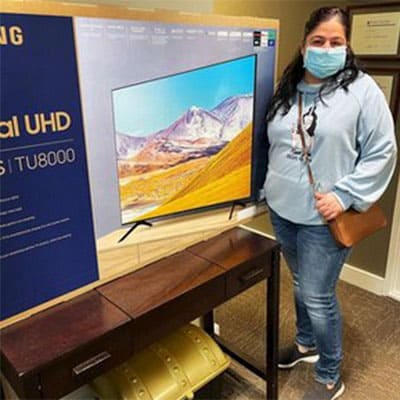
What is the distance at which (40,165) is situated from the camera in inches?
42.8

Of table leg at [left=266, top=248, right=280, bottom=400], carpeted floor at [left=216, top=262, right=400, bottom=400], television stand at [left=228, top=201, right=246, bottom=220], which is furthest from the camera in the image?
carpeted floor at [left=216, top=262, right=400, bottom=400]

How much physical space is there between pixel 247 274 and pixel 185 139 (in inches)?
20.3

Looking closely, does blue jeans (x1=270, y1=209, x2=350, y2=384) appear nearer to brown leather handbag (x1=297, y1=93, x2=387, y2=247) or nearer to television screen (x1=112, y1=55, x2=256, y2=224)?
brown leather handbag (x1=297, y1=93, x2=387, y2=247)

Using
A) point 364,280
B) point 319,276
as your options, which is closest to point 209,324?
point 319,276

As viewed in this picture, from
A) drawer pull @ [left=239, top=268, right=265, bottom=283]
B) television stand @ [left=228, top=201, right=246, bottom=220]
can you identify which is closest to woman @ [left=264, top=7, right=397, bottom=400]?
television stand @ [left=228, top=201, right=246, bottom=220]

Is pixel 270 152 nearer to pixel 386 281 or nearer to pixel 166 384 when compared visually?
pixel 166 384

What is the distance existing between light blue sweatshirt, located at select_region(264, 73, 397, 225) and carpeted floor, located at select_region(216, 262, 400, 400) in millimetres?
865

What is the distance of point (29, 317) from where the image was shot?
1.18m

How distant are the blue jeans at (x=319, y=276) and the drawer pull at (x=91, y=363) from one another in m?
0.85

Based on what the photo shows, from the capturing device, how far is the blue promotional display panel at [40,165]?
1011 mm

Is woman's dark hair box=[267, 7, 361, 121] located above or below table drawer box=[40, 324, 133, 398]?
above

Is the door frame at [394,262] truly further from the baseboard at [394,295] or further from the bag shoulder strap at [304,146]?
the bag shoulder strap at [304,146]

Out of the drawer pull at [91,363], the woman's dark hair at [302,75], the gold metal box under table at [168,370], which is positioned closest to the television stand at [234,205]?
the woman's dark hair at [302,75]

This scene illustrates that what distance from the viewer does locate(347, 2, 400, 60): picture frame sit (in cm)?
219
